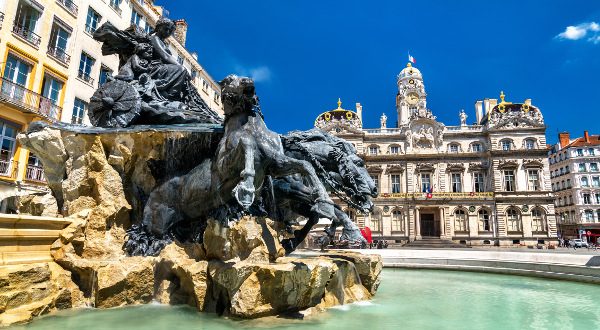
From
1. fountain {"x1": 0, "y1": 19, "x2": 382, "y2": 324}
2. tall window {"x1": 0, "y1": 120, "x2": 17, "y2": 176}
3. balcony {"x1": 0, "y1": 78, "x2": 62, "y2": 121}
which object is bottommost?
fountain {"x1": 0, "y1": 19, "x2": 382, "y2": 324}

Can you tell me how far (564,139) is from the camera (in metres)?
67.1

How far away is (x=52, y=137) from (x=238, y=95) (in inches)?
141

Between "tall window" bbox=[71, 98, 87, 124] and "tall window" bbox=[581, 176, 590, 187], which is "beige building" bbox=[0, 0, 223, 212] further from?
"tall window" bbox=[581, 176, 590, 187]

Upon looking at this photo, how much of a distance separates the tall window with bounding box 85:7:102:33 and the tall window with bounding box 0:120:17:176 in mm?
8118

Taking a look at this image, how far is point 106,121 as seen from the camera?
282 inches

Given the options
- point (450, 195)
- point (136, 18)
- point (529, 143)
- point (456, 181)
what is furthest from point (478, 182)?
point (136, 18)

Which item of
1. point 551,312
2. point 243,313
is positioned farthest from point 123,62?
point 551,312

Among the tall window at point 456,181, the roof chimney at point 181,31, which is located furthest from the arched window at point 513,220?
the roof chimney at point 181,31

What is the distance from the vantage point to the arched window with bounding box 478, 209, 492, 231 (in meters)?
43.8

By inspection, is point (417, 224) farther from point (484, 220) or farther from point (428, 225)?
point (484, 220)

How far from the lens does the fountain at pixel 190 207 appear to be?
15.6 feet

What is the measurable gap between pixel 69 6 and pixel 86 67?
10.6 ft

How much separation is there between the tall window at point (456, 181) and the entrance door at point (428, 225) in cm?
465

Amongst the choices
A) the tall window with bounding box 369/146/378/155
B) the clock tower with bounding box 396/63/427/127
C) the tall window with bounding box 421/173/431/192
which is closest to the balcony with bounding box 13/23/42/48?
the tall window with bounding box 369/146/378/155
